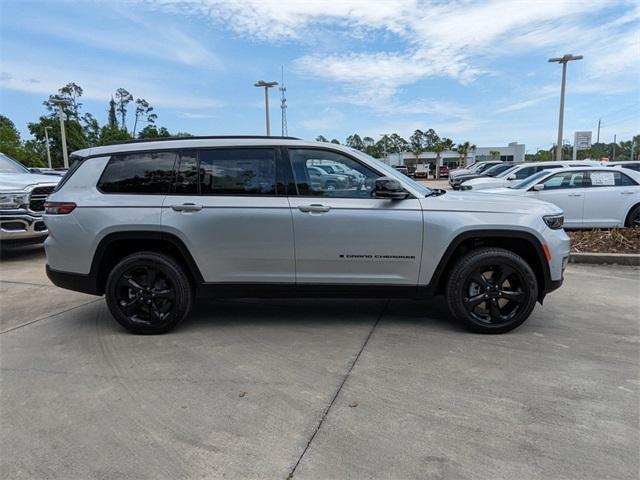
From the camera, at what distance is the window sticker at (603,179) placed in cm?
908

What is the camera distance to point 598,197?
897 centimetres

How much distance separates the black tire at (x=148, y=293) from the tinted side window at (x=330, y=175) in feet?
4.64

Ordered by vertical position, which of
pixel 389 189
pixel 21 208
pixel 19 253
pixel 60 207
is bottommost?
pixel 19 253

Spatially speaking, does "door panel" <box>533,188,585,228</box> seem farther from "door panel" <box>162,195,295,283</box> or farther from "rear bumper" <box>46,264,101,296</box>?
"rear bumper" <box>46,264,101,296</box>

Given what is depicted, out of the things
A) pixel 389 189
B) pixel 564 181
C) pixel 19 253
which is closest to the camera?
pixel 389 189

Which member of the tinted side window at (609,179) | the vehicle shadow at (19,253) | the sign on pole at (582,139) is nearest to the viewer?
the vehicle shadow at (19,253)

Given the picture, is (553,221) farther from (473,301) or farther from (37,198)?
(37,198)

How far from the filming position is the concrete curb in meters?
7.07

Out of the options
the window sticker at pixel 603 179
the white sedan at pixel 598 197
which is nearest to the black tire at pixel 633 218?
the white sedan at pixel 598 197

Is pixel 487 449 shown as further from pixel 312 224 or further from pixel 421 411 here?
pixel 312 224

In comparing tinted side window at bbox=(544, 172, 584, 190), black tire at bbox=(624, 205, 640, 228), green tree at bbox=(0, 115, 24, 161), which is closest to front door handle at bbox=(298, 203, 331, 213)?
tinted side window at bbox=(544, 172, 584, 190)

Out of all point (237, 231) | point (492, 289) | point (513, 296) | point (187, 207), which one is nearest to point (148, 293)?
point (187, 207)

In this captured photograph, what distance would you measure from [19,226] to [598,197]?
418 inches

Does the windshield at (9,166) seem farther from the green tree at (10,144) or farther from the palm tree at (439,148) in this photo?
the palm tree at (439,148)
